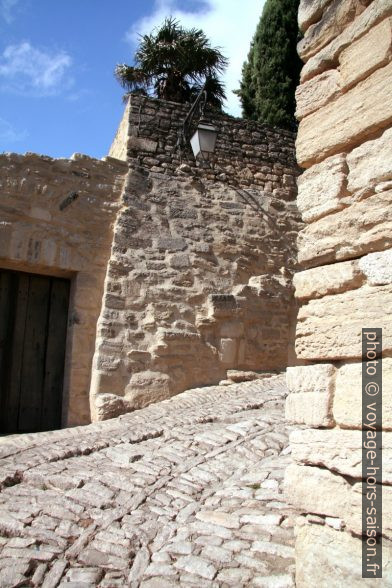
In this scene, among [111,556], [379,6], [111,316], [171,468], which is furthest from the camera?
[111,316]

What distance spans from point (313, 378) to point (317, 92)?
1.33 meters

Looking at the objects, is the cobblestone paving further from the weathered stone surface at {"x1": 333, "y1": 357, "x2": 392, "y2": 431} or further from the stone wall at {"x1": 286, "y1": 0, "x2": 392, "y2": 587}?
the weathered stone surface at {"x1": 333, "y1": 357, "x2": 392, "y2": 431}

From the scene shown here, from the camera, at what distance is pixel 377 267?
2.23 metres

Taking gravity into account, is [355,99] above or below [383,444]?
above

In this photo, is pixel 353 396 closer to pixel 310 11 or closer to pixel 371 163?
pixel 371 163

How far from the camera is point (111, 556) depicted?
275 centimetres

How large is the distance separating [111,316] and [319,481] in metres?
4.48

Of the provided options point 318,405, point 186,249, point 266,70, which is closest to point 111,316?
point 186,249

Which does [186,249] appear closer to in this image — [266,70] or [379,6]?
[379,6]

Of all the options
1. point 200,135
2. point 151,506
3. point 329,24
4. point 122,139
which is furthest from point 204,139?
point 151,506

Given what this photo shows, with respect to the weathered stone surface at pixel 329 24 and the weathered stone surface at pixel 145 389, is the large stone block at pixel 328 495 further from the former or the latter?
the weathered stone surface at pixel 145 389

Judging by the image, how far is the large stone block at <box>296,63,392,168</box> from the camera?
2.33 m

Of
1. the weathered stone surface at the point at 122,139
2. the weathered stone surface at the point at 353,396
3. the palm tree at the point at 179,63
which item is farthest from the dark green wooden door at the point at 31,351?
the palm tree at the point at 179,63

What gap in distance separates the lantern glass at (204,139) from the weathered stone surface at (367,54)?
480 cm
